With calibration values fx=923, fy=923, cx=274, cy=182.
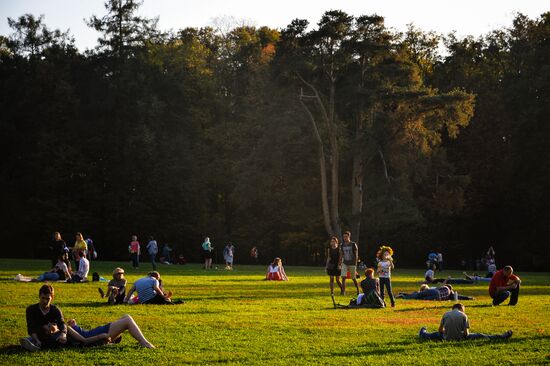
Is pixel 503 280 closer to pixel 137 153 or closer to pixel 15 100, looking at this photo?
pixel 137 153

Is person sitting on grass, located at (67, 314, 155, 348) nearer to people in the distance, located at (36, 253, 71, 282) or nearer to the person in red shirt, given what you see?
the person in red shirt

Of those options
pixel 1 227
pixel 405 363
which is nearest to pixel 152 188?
pixel 1 227

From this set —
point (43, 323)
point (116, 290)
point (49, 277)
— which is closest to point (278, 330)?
point (43, 323)

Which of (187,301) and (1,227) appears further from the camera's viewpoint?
(1,227)

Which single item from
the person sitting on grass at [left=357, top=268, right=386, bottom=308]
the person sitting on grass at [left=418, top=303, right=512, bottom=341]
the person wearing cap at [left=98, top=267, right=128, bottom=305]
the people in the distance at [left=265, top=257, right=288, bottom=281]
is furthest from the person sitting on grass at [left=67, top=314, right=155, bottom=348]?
the people in the distance at [left=265, top=257, right=288, bottom=281]

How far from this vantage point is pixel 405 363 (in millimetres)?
13938

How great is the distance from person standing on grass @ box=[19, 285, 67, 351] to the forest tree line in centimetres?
4595

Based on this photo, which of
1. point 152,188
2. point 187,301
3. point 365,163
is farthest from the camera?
point 152,188

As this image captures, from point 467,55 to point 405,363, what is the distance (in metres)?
61.7

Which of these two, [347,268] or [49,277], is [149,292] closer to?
[347,268]

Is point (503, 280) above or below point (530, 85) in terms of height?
below

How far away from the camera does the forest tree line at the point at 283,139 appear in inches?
2434

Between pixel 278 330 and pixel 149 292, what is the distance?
5.88 m

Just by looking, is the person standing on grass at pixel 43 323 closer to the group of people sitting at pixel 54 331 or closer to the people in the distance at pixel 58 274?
the group of people sitting at pixel 54 331
